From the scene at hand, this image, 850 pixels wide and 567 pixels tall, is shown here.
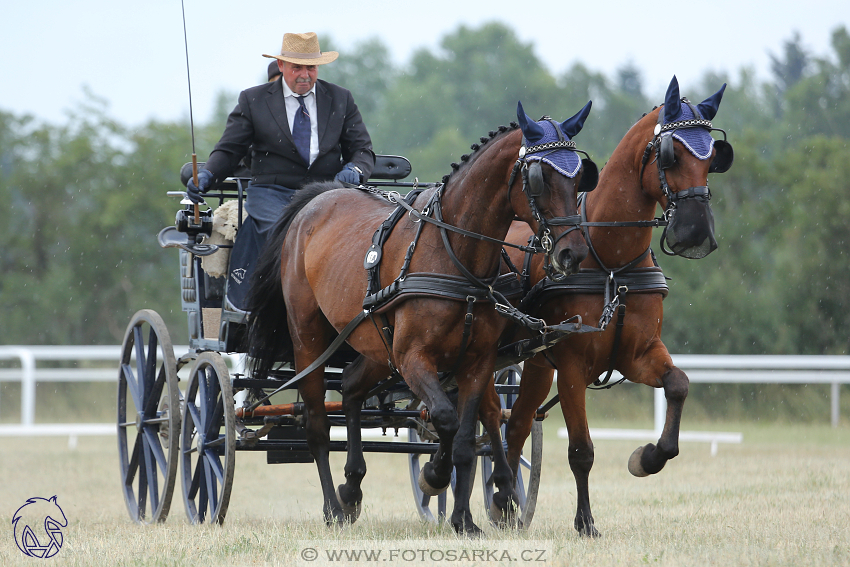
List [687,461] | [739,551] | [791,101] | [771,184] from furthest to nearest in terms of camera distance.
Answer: [791,101] → [771,184] → [687,461] → [739,551]

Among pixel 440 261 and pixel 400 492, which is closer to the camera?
pixel 440 261

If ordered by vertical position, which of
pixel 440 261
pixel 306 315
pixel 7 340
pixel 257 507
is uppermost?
pixel 440 261

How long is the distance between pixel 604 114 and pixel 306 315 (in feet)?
125

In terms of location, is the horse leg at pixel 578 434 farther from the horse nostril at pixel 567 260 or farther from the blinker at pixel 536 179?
the blinker at pixel 536 179

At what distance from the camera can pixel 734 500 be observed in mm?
7035

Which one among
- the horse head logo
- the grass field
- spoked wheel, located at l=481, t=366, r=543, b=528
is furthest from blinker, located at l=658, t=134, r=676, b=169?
the horse head logo

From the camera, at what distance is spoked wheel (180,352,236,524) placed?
619cm

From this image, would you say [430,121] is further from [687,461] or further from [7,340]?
[687,461]

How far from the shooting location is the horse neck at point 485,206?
4.84 metres

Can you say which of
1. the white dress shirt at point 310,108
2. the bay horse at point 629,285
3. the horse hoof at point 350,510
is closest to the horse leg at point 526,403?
the bay horse at point 629,285

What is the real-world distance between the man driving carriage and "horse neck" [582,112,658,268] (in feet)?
6.31

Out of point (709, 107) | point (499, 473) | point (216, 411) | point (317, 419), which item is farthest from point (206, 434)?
point (709, 107)

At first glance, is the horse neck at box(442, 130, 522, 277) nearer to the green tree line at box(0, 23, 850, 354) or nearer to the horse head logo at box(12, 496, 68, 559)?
the horse head logo at box(12, 496, 68, 559)

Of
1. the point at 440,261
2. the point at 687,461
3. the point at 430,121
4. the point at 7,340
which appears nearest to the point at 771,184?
the point at 687,461
